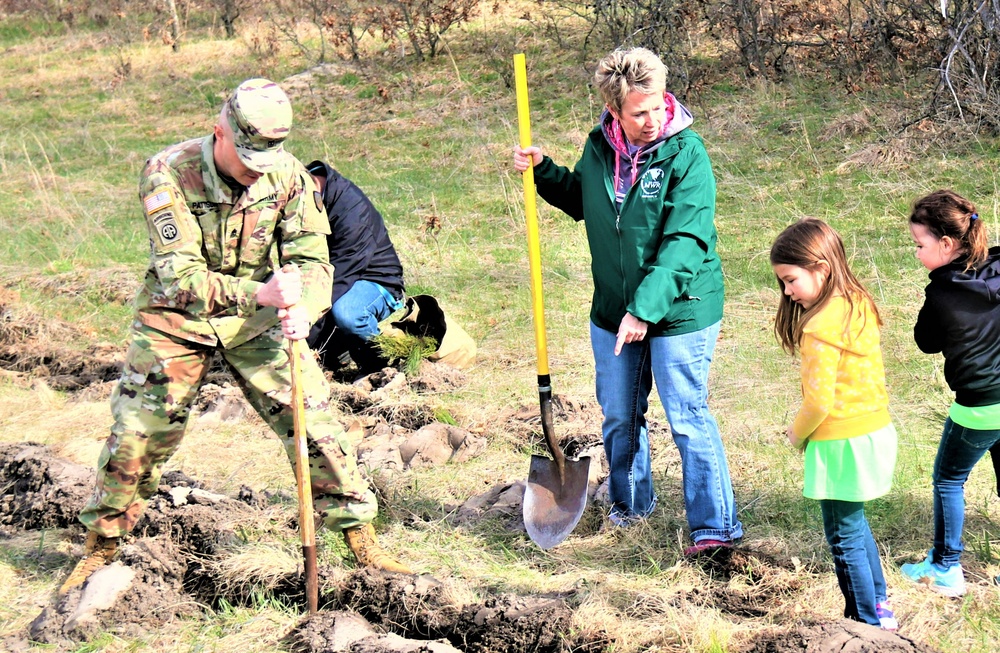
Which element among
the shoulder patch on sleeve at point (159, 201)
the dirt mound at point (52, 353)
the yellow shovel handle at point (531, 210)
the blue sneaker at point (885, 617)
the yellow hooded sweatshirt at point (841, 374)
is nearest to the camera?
the yellow hooded sweatshirt at point (841, 374)

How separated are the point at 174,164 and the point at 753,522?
8.54 feet

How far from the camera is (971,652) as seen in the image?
3.29 metres

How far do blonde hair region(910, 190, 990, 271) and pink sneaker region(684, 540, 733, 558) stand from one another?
1309 millimetres

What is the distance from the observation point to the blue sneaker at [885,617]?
329cm

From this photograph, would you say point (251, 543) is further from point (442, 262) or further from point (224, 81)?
point (224, 81)

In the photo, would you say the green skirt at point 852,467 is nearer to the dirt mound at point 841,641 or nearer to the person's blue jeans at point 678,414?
the dirt mound at point 841,641

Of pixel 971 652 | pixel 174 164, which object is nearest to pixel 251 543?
pixel 174 164

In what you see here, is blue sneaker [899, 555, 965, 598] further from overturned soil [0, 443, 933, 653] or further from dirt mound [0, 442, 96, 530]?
dirt mound [0, 442, 96, 530]

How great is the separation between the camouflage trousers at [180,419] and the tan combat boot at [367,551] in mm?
64

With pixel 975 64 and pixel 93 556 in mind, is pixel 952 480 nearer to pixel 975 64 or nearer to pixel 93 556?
pixel 93 556

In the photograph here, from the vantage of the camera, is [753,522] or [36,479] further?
[36,479]

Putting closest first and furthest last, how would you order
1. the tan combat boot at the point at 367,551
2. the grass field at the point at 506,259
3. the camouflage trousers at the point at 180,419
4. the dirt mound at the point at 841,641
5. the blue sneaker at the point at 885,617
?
the dirt mound at the point at 841,641
the blue sneaker at the point at 885,617
the camouflage trousers at the point at 180,419
the grass field at the point at 506,259
the tan combat boot at the point at 367,551

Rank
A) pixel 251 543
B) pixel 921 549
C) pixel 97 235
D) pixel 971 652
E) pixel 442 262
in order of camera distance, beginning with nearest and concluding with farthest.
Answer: pixel 971 652 → pixel 921 549 → pixel 251 543 → pixel 442 262 → pixel 97 235

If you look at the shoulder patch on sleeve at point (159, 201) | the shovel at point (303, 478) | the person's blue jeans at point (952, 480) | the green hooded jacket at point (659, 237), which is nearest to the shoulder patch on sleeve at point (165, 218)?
the shoulder patch on sleeve at point (159, 201)
